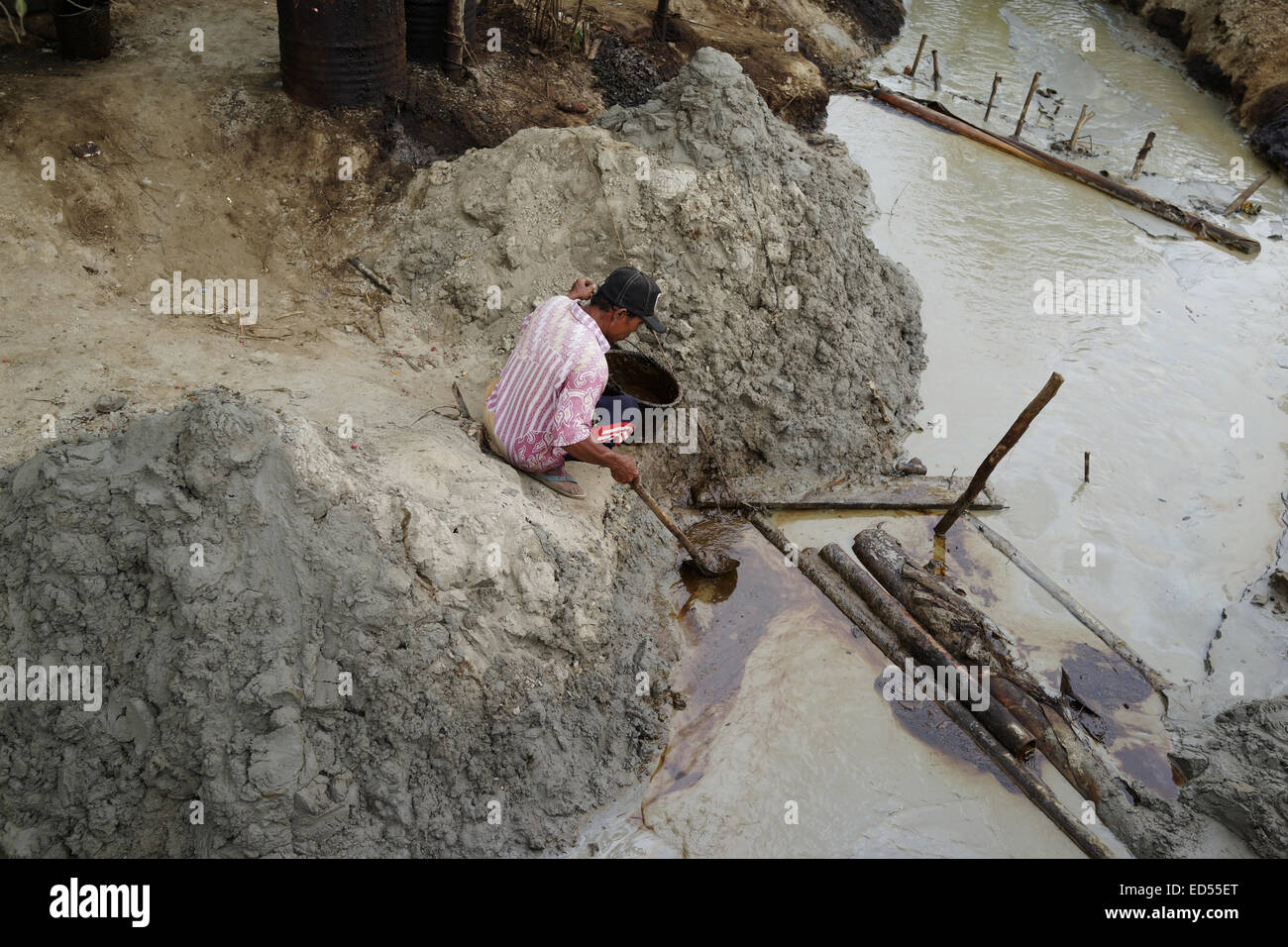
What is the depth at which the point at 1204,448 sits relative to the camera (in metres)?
6.81

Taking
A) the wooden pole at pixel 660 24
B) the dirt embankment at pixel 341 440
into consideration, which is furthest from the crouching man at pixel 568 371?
the wooden pole at pixel 660 24

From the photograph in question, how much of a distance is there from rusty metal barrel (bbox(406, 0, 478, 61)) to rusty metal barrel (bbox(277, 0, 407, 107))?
41 cm

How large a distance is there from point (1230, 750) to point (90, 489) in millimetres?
5390

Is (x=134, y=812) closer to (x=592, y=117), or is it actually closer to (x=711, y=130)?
(x=711, y=130)

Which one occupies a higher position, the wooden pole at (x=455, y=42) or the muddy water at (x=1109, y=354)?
the wooden pole at (x=455, y=42)

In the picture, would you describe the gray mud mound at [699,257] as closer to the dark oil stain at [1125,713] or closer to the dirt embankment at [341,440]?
the dirt embankment at [341,440]

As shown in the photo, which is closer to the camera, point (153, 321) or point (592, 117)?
point (153, 321)

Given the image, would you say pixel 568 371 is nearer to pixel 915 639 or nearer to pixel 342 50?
pixel 915 639

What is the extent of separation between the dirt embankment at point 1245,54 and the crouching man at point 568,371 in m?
11.4

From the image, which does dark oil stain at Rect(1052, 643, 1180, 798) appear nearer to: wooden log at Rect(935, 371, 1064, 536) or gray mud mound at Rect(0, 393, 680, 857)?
wooden log at Rect(935, 371, 1064, 536)

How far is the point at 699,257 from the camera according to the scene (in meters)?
6.02

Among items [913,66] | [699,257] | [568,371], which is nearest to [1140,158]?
[913,66]

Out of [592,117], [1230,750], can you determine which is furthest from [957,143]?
[1230,750]

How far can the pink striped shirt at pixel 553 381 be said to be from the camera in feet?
13.9
